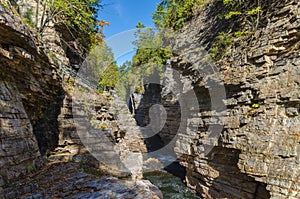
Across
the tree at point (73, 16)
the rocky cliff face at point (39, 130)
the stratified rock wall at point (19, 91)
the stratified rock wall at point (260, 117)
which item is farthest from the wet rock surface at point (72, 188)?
the tree at point (73, 16)

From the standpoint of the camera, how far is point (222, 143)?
26.7 feet

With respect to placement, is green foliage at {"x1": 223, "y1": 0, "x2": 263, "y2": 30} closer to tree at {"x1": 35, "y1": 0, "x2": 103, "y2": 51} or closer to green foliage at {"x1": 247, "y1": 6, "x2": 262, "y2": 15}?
green foliage at {"x1": 247, "y1": 6, "x2": 262, "y2": 15}

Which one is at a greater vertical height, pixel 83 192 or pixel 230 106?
pixel 230 106


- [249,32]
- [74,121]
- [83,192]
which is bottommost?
[83,192]

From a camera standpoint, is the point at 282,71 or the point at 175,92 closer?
the point at 282,71

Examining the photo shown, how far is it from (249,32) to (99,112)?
992 cm

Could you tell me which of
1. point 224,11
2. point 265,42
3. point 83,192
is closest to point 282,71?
point 265,42

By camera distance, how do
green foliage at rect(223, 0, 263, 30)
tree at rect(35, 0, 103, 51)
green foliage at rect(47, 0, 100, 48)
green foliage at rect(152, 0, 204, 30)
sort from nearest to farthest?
green foliage at rect(223, 0, 263, 30)
tree at rect(35, 0, 103, 51)
green foliage at rect(47, 0, 100, 48)
green foliage at rect(152, 0, 204, 30)

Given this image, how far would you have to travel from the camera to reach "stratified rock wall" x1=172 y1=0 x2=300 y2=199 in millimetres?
5793

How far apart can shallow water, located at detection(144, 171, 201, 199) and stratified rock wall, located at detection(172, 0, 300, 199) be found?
1.46m

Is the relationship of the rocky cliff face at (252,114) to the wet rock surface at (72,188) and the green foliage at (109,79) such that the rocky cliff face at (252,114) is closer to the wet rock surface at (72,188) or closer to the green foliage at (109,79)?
the wet rock surface at (72,188)

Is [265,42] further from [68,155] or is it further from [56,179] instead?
[68,155]

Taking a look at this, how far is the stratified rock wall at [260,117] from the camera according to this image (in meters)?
5.79

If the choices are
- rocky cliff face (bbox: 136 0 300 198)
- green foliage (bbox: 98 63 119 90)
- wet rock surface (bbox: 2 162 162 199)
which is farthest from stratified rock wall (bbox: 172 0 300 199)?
green foliage (bbox: 98 63 119 90)
